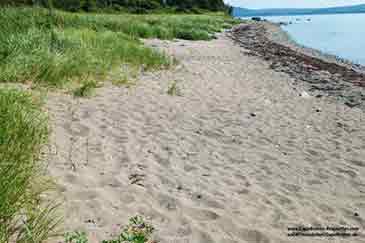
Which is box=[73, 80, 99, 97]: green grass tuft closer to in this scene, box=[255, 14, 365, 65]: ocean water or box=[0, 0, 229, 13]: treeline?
box=[255, 14, 365, 65]: ocean water

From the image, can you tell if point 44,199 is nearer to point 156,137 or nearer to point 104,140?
point 104,140

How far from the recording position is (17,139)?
314cm

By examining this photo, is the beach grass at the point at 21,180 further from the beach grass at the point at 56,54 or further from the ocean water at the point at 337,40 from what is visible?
the ocean water at the point at 337,40

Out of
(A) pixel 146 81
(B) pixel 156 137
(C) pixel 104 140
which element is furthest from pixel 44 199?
(A) pixel 146 81

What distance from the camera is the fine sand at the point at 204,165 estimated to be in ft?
9.00

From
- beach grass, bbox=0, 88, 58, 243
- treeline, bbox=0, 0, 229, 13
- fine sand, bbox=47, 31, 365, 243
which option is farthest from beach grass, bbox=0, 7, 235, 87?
treeline, bbox=0, 0, 229, 13

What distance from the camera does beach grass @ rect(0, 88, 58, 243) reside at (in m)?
2.16

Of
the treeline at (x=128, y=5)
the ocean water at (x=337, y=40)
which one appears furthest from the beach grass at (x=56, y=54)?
the treeline at (x=128, y=5)

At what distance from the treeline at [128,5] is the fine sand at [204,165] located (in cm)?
2685

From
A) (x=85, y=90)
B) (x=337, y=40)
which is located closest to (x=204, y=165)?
(x=85, y=90)

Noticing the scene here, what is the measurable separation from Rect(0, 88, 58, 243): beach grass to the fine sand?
0.22 m

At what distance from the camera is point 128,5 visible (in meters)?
57.8

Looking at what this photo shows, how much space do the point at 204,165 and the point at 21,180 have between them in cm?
201

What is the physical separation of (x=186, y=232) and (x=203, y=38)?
21.0 meters
